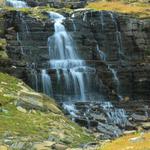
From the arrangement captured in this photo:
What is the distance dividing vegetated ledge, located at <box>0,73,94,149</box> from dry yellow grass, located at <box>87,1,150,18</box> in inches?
1203

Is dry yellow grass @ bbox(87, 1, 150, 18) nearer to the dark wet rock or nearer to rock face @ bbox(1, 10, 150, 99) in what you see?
rock face @ bbox(1, 10, 150, 99)

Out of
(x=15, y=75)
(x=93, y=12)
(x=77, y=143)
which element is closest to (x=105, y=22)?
(x=93, y=12)

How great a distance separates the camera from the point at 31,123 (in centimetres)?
3753

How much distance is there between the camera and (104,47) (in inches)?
2569

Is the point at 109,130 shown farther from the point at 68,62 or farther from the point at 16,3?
the point at 16,3

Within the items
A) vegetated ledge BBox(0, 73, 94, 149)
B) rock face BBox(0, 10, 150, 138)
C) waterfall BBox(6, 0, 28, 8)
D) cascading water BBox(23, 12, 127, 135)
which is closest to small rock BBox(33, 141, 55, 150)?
vegetated ledge BBox(0, 73, 94, 149)

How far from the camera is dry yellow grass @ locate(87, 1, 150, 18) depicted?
7386cm

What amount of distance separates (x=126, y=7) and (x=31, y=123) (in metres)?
48.6

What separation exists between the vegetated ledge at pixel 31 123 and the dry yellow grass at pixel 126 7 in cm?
3056

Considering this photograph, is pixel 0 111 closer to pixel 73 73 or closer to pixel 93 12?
pixel 73 73

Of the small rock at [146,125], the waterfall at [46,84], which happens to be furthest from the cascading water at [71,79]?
the small rock at [146,125]

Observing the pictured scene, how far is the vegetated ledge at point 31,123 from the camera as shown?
107 feet

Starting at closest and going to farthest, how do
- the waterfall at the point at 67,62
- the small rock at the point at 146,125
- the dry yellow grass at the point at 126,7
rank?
the small rock at the point at 146,125
the waterfall at the point at 67,62
the dry yellow grass at the point at 126,7

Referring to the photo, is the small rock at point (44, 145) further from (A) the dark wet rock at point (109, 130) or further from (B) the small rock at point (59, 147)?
(A) the dark wet rock at point (109, 130)
